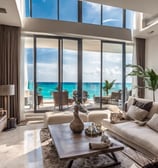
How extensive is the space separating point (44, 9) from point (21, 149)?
487 cm

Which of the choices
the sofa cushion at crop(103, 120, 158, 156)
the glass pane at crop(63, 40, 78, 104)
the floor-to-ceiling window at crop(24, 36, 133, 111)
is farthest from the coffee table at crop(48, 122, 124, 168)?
the glass pane at crop(63, 40, 78, 104)

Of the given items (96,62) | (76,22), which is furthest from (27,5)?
(96,62)

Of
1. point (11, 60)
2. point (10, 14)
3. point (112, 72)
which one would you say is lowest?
point (112, 72)

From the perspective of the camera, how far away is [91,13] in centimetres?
670

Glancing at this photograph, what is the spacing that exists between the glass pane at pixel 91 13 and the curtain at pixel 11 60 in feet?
8.49

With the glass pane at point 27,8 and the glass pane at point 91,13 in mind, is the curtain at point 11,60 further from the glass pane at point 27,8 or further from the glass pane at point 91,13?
the glass pane at point 91,13

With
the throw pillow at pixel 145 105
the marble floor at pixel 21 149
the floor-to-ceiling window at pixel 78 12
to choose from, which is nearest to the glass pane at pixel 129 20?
the floor-to-ceiling window at pixel 78 12

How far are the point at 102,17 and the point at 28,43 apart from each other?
3.10 meters

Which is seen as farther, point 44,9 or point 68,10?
point 68,10

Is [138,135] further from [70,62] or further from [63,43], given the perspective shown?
[63,43]

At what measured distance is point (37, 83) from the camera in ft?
20.8

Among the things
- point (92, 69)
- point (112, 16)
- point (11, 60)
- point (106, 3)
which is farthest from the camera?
point (92, 69)

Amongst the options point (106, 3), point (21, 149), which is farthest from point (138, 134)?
point (106, 3)

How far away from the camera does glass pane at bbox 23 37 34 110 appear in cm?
623
